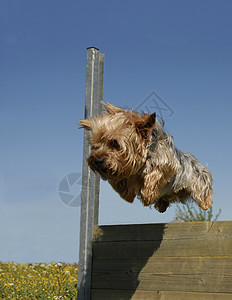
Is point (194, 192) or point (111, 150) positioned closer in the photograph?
point (111, 150)

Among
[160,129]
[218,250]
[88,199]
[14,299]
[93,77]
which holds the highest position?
[93,77]

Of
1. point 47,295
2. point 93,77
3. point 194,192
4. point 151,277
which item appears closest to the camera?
point 151,277

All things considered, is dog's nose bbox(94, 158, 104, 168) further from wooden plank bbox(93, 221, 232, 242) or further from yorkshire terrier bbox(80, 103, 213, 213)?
wooden plank bbox(93, 221, 232, 242)

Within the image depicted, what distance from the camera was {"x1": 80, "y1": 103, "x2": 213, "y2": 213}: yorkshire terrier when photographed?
3531 mm

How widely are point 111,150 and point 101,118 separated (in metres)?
0.34

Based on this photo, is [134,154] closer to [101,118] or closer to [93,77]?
[101,118]

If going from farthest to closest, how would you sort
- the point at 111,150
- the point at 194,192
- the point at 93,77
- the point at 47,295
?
the point at 47,295 → the point at 93,77 → the point at 194,192 → the point at 111,150

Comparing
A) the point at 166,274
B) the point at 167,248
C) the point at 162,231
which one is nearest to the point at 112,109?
the point at 162,231

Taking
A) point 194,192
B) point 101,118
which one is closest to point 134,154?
point 101,118

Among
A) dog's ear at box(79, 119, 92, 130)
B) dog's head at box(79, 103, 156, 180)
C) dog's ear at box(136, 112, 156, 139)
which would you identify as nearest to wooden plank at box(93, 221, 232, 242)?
dog's head at box(79, 103, 156, 180)

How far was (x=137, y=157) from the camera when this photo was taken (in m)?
3.62

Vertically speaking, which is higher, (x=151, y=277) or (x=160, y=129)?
(x=160, y=129)

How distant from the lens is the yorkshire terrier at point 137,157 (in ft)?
11.6

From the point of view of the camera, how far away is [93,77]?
15.7 feet
